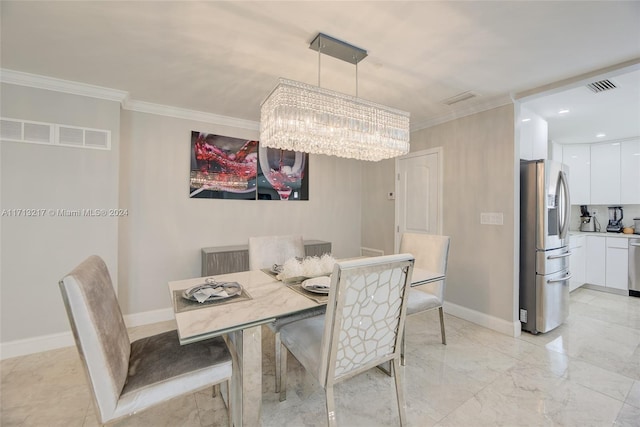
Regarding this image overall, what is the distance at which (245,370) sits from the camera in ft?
4.66

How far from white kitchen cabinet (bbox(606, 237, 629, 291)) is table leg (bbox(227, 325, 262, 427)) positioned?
5.21 metres

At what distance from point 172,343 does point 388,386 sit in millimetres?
1460

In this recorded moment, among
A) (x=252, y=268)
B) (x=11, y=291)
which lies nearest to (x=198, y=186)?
(x=252, y=268)

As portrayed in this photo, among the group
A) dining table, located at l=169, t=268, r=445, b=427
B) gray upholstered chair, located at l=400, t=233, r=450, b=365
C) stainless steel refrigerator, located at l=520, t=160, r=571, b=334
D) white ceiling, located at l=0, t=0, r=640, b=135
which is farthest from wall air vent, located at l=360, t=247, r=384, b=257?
dining table, located at l=169, t=268, r=445, b=427

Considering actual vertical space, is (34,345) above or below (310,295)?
below

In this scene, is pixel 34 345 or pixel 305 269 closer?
pixel 305 269

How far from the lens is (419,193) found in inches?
142

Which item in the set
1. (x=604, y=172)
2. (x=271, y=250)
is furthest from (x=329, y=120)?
(x=604, y=172)

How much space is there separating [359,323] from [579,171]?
528 cm

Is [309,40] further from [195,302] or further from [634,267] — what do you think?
[634,267]

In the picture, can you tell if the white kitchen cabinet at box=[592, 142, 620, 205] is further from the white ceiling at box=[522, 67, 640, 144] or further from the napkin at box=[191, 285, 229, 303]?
Answer: the napkin at box=[191, 285, 229, 303]

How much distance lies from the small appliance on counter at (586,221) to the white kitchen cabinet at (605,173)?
1.27 feet

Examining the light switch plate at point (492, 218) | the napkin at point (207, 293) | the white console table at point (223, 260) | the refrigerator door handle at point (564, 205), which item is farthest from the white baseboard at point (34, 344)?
the refrigerator door handle at point (564, 205)

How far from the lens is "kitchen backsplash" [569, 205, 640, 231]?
4274 millimetres
